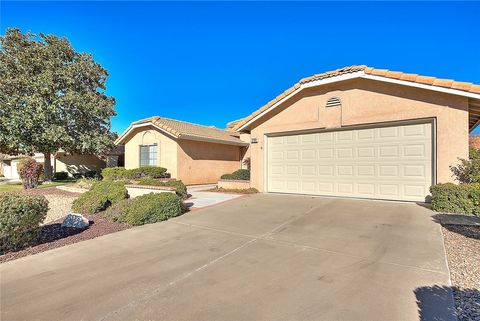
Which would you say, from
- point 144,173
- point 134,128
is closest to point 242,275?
point 144,173

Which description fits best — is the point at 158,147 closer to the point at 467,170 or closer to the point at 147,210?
the point at 147,210

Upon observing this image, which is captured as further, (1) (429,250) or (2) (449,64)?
(2) (449,64)

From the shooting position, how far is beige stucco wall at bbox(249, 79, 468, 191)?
7977mm

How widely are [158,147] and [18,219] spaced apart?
11.8 meters

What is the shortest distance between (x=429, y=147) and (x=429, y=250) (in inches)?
217

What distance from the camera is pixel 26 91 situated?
16.9m

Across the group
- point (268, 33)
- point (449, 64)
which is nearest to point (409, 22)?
point (268, 33)

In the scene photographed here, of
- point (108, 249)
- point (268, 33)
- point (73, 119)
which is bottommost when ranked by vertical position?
point (108, 249)

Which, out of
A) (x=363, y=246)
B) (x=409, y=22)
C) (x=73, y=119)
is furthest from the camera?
(x=73, y=119)

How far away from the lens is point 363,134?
9.74 meters

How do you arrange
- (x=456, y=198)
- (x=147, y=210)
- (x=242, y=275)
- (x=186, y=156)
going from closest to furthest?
1. (x=242, y=275)
2. (x=147, y=210)
3. (x=456, y=198)
4. (x=186, y=156)

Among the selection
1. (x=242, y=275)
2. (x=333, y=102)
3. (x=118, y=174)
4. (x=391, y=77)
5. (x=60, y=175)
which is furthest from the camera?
(x=60, y=175)

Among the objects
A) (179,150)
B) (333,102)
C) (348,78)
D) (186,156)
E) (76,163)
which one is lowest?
(76,163)

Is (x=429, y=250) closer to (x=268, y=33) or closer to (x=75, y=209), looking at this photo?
(x=75, y=209)
